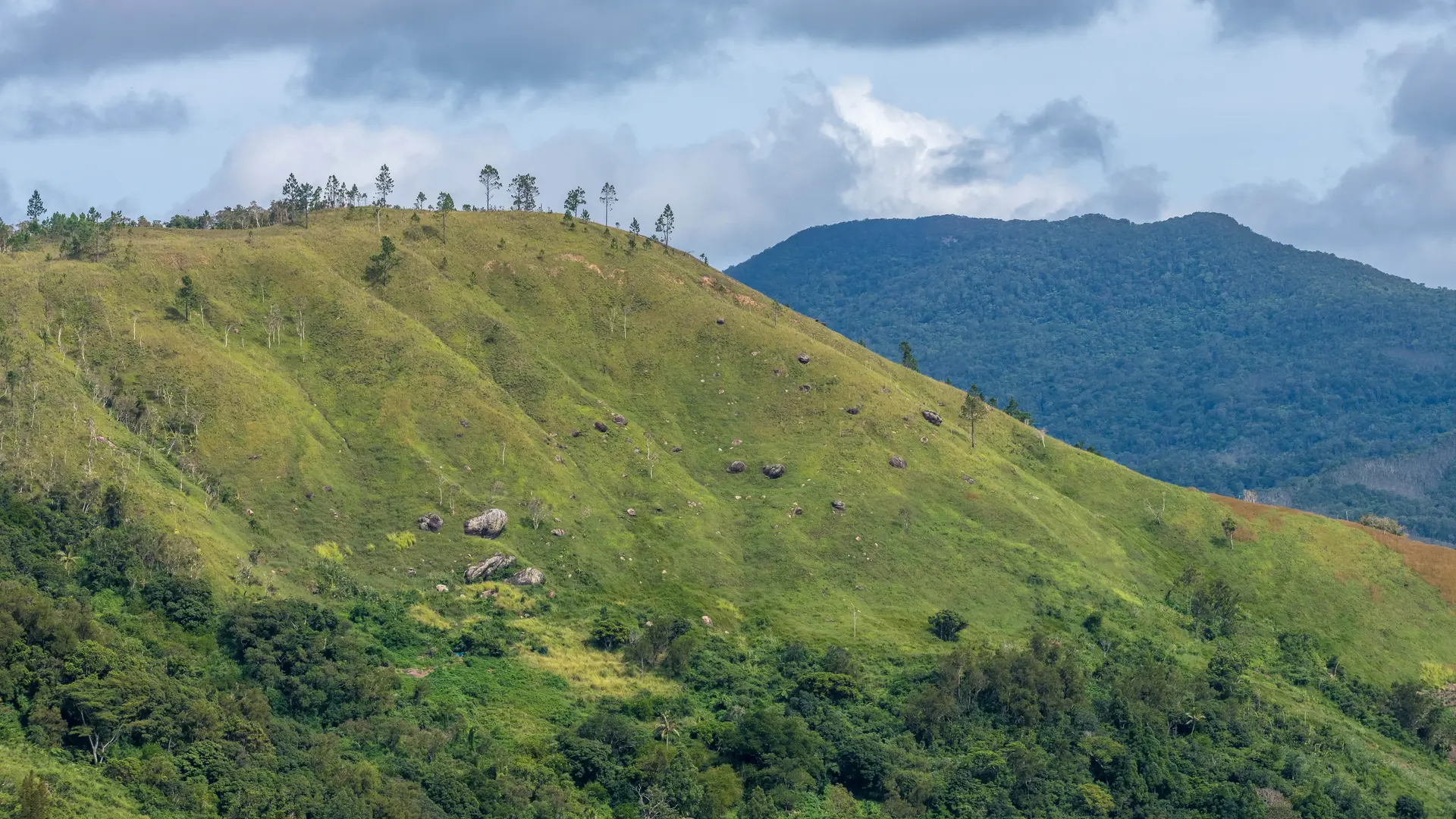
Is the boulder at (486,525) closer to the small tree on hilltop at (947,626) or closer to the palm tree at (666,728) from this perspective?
the palm tree at (666,728)

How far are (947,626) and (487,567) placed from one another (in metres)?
56.2

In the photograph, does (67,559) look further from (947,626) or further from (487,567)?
(947,626)

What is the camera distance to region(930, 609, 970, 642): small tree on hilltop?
623ft

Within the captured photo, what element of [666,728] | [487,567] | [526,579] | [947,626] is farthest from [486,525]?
[947,626]

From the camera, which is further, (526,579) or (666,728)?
(526,579)

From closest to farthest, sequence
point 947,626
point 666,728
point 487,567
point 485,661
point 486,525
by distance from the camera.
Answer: point 666,728, point 485,661, point 487,567, point 486,525, point 947,626

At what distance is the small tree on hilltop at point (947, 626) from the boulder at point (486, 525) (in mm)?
54184

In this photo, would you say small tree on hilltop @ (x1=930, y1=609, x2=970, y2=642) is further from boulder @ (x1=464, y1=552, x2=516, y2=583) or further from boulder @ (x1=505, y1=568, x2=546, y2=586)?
boulder @ (x1=464, y1=552, x2=516, y2=583)

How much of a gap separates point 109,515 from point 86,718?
34.6 m

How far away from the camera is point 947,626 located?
623 feet

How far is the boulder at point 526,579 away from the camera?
7175 inches

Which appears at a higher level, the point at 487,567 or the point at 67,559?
the point at 487,567

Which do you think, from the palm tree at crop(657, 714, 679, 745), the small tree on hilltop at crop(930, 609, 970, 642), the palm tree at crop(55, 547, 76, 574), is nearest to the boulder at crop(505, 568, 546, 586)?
the palm tree at crop(657, 714, 679, 745)

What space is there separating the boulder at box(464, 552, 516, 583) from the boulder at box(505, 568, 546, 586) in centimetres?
177
